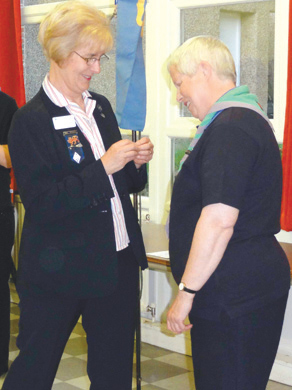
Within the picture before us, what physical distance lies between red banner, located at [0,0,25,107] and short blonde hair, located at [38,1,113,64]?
104 inches

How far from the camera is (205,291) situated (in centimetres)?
167

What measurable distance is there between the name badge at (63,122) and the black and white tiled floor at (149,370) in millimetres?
1625

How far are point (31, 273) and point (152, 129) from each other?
6.95 feet

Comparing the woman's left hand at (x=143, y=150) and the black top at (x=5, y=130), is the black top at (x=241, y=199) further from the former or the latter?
the black top at (x=5, y=130)

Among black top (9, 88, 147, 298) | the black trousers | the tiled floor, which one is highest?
black top (9, 88, 147, 298)

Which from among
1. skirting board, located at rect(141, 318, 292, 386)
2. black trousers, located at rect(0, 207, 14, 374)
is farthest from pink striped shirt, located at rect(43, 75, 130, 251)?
skirting board, located at rect(141, 318, 292, 386)

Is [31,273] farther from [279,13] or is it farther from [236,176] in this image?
[279,13]

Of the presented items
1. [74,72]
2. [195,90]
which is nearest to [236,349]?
[195,90]

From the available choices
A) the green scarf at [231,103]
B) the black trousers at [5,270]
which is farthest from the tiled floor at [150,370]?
the green scarf at [231,103]

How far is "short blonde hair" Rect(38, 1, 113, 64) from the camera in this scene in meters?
1.88

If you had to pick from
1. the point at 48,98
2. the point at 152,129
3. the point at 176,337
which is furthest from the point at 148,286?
the point at 48,98

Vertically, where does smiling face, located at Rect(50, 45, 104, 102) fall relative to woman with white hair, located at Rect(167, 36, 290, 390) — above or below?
above

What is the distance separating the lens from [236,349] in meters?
1.63

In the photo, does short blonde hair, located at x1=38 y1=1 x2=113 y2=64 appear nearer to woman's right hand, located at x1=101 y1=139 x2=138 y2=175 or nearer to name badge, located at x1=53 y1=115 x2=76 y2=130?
name badge, located at x1=53 y1=115 x2=76 y2=130
